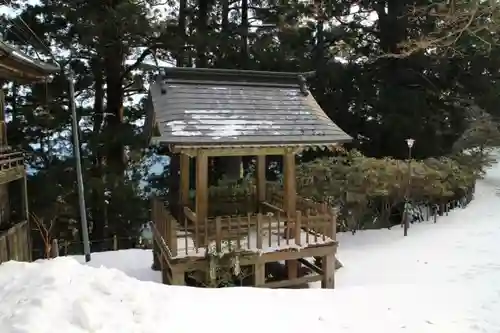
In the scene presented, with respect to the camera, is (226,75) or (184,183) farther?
(184,183)

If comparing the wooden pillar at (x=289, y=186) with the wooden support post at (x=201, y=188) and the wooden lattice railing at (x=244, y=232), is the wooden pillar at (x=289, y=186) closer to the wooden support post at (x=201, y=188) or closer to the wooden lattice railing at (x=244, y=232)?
the wooden lattice railing at (x=244, y=232)

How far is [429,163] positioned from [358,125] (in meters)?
4.81

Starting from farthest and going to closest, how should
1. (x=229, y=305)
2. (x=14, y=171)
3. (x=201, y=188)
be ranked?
(x=14, y=171), (x=201, y=188), (x=229, y=305)

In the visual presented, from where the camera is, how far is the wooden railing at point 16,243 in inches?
355

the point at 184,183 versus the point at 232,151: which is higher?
the point at 232,151

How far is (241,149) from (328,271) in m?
3.23

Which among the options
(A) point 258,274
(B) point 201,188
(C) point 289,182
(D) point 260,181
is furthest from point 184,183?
(A) point 258,274

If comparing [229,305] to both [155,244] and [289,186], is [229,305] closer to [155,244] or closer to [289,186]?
[289,186]

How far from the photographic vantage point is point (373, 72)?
19.5 m

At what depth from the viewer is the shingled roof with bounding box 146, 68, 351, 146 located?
8242mm

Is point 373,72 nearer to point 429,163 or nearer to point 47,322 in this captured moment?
point 429,163

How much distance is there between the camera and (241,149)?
852 centimetres

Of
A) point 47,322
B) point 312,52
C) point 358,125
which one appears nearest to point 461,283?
point 47,322

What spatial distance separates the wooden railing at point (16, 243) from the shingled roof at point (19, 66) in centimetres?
345
